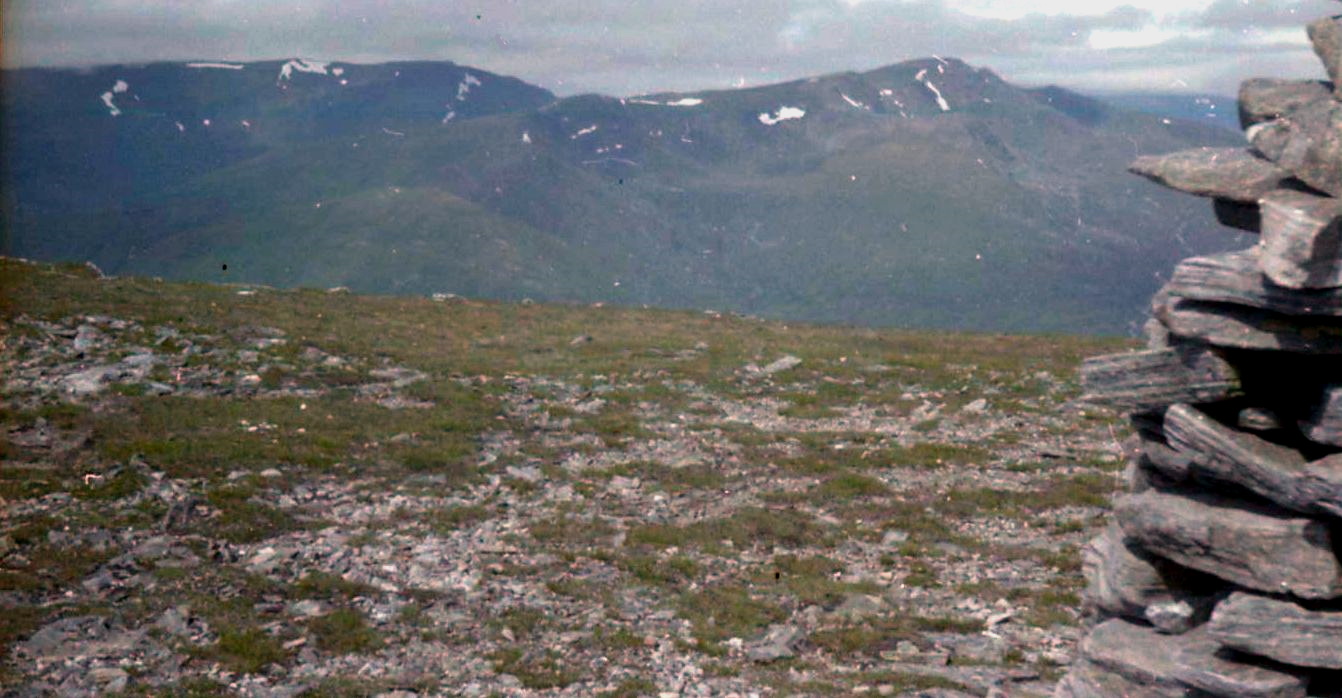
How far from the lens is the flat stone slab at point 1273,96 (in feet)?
50.6

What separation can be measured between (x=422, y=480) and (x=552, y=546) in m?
5.96

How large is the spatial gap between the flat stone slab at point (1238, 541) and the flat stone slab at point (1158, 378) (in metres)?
1.47

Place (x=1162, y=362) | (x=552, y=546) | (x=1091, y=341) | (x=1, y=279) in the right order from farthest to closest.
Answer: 1. (x=1091, y=341)
2. (x=1, y=279)
3. (x=552, y=546)
4. (x=1162, y=362)

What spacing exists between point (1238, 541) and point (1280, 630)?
4.03ft

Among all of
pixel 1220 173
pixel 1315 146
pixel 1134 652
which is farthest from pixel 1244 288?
pixel 1134 652

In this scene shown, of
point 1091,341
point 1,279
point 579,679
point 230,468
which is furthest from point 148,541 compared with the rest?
point 1091,341

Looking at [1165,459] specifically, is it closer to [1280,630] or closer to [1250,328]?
[1250,328]

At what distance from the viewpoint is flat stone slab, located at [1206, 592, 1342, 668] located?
13.7 metres

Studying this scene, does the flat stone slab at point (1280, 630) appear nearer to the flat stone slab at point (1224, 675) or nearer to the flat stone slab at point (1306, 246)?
the flat stone slab at point (1224, 675)

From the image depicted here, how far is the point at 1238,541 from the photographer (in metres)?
14.6

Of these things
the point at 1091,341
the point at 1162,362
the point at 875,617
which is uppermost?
the point at 1162,362

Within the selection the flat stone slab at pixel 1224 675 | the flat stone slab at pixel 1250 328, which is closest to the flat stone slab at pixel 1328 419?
the flat stone slab at pixel 1250 328

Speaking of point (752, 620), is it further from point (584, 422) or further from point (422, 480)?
point (584, 422)

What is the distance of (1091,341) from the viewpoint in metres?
75.4
